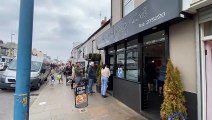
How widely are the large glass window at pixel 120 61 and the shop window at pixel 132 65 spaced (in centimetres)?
68

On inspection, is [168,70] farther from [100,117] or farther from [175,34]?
[100,117]

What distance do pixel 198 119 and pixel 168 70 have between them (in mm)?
1353

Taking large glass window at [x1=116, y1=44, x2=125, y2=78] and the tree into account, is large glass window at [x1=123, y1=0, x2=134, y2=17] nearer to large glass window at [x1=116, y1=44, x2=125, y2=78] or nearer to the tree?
large glass window at [x1=116, y1=44, x2=125, y2=78]

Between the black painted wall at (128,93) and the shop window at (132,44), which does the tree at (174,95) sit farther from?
the shop window at (132,44)

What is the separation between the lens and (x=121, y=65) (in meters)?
11.5

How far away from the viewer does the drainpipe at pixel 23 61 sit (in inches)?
149

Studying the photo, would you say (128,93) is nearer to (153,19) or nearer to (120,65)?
(120,65)

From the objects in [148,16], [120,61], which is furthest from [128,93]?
[148,16]

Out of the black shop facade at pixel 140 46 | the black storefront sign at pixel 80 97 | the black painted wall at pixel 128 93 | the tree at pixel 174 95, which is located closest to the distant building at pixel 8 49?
the black shop facade at pixel 140 46

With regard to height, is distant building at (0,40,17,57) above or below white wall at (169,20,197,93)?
above

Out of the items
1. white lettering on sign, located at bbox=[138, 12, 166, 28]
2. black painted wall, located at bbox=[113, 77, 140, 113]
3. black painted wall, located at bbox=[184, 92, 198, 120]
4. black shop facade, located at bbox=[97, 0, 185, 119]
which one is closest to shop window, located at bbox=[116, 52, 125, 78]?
black shop facade, located at bbox=[97, 0, 185, 119]

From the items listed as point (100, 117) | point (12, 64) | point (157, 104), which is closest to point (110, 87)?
point (157, 104)

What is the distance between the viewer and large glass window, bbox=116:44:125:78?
36.6ft

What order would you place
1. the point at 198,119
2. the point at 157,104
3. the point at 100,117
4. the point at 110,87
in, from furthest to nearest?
the point at 110,87, the point at 157,104, the point at 100,117, the point at 198,119
